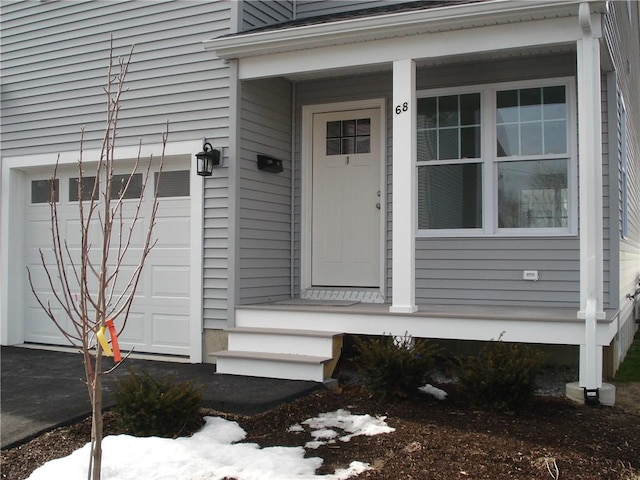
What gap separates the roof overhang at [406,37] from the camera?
16.7ft

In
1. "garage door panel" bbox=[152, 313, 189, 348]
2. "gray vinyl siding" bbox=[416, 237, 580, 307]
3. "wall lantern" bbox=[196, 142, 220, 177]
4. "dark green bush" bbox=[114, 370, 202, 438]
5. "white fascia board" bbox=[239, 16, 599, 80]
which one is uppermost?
"white fascia board" bbox=[239, 16, 599, 80]

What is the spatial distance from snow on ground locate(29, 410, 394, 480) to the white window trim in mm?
2798

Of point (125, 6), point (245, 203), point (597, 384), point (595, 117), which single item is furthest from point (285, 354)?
point (125, 6)

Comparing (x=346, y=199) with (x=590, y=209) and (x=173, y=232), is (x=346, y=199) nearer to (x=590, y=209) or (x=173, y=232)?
(x=173, y=232)

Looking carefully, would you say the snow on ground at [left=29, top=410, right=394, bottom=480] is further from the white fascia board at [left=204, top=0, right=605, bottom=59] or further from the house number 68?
the white fascia board at [left=204, top=0, right=605, bottom=59]

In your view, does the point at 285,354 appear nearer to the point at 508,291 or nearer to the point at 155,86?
the point at 508,291

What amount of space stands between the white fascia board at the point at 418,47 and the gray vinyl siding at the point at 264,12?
75cm

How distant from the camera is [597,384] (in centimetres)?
483

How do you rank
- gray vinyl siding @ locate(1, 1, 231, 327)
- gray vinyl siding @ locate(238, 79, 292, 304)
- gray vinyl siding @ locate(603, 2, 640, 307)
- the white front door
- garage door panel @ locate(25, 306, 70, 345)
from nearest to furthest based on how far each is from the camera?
gray vinyl siding @ locate(603, 2, 640, 307), gray vinyl siding @ locate(238, 79, 292, 304), gray vinyl siding @ locate(1, 1, 231, 327), the white front door, garage door panel @ locate(25, 306, 70, 345)

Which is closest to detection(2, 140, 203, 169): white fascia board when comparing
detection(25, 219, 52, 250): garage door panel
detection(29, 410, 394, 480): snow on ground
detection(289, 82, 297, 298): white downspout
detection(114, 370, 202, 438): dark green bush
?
detection(25, 219, 52, 250): garage door panel

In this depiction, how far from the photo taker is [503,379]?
4.55 metres

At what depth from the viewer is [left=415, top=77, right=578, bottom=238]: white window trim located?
606 cm

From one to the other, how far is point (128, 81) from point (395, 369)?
449cm

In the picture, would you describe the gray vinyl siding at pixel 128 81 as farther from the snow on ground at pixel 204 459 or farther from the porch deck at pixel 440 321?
the snow on ground at pixel 204 459
